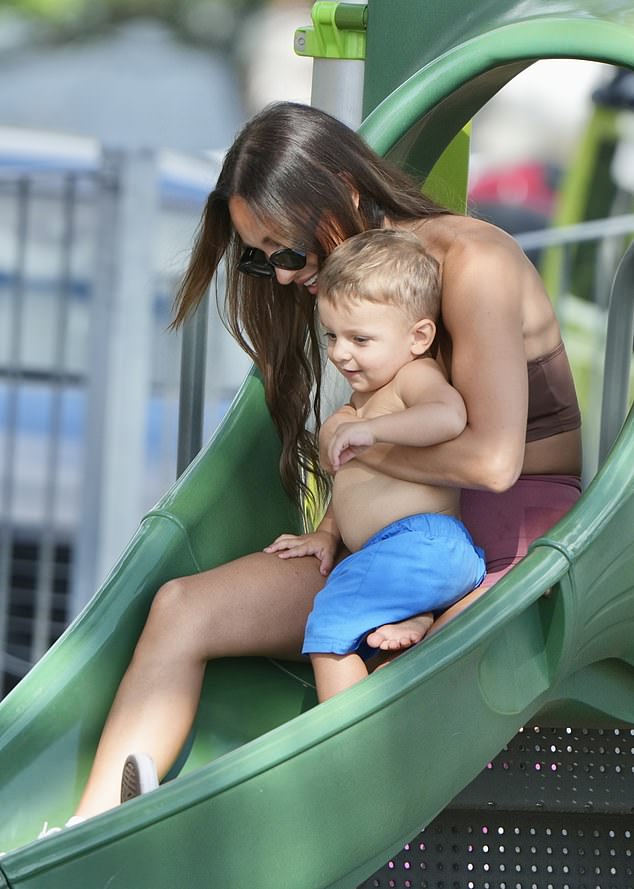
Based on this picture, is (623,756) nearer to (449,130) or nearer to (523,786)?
(523,786)

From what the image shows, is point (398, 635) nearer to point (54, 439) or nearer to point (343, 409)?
point (343, 409)

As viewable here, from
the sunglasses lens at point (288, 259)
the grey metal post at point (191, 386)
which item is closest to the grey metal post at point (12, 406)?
the grey metal post at point (191, 386)

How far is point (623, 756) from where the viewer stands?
2033mm

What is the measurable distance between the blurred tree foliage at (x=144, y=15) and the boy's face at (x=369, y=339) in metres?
4.19

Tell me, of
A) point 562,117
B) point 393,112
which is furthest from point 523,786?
point 562,117

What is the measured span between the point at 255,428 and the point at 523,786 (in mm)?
646

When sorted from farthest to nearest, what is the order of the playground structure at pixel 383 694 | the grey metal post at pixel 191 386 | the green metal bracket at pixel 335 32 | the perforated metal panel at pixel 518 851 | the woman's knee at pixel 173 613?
the green metal bracket at pixel 335 32
the grey metal post at pixel 191 386
the perforated metal panel at pixel 518 851
the woman's knee at pixel 173 613
the playground structure at pixel 383 694

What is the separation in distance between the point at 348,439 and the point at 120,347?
2269 millimetres

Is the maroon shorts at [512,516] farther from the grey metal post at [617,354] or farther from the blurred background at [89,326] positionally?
the blurred background at [89,326]

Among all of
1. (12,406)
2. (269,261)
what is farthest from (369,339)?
(12,406)

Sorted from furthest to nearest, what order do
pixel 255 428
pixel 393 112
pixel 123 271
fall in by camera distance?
pixel 123 271, pixel 393 112, pixel 255 428

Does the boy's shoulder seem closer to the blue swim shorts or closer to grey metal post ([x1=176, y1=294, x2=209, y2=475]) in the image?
the blue swim shorts

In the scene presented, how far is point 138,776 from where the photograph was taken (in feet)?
5.22

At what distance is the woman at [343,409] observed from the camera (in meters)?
1.63
